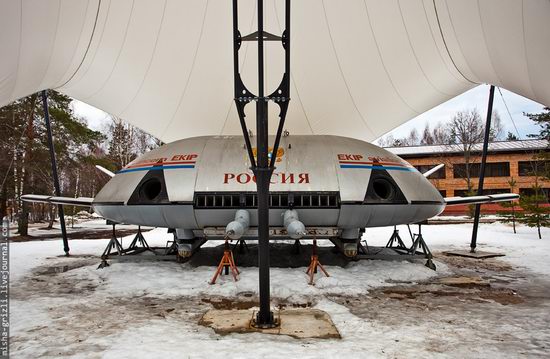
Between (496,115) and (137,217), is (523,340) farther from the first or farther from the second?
(496,115)

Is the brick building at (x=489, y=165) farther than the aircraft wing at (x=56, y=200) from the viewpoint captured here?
Yes

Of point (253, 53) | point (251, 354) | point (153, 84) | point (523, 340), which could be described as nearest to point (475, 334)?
point (523, 340)

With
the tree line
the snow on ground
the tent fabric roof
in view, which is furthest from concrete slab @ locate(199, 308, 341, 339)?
the tree line

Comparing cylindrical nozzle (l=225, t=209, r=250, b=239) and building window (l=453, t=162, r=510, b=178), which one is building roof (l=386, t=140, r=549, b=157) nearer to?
building window (l=453, t=162, r=510, b=178)

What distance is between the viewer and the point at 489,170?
4547cm

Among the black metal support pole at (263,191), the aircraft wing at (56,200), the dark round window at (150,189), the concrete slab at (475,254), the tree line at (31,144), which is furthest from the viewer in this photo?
the tree line at (31,144)

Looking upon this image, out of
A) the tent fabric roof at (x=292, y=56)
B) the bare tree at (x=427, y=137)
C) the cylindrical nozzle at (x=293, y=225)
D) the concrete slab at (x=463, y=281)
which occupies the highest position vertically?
the bare tree at (x=427, y=137)

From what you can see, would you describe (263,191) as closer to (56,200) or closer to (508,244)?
(56,200)

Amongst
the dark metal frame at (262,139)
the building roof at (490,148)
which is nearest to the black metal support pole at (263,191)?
the dark metal frame at (262,139)

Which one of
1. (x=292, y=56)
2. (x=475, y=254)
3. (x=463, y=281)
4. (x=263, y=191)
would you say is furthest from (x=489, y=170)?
(x=263, y=191)

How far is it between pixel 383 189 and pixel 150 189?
23.5ft

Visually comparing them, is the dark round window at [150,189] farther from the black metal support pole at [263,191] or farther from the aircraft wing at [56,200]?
the black metal support pole at [263,191]

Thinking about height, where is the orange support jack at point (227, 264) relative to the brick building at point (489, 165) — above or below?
below

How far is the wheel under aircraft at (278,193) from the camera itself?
34.7 feet
